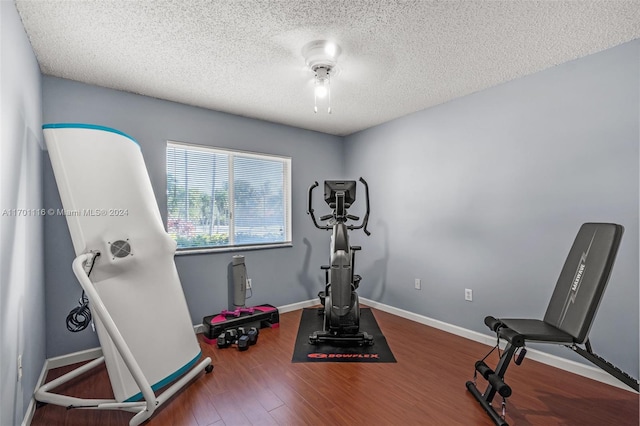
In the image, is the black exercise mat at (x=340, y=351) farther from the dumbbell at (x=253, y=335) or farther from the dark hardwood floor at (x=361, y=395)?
the dumbbell at (x=253, y=335)

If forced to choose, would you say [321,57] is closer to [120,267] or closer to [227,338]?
[120,267]

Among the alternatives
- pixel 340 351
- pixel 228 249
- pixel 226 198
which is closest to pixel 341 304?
pixel 340 351

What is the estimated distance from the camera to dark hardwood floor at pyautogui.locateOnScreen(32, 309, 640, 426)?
179 centimetres

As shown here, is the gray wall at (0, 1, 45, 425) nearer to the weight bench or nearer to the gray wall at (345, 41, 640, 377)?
the weight bench

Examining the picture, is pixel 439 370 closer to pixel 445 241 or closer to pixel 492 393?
pixel 492 393

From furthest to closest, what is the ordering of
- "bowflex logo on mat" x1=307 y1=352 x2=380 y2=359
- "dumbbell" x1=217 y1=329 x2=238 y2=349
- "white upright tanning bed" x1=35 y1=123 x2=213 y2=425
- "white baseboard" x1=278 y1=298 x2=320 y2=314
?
"white baseboard" x1=278 y1=298 x2=320 y2=314
"dumbbell" x1=217 y1=329 x2=238 y2=349
"bowflex logo on mat" x1=307 y1=352 x2=380 y2=359
"white upright tanning bed" x1=35 y1=123 x2=213 y2=425

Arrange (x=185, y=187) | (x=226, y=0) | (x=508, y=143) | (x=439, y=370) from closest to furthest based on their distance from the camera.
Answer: (x=226, y=0) → (x=439, y=370) → (x=508, y=143) → (x=185, y=187)

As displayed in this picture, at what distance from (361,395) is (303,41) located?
2.47m

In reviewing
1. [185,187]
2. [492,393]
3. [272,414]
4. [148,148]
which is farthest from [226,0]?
[492,393]

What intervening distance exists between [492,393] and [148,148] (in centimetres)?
347

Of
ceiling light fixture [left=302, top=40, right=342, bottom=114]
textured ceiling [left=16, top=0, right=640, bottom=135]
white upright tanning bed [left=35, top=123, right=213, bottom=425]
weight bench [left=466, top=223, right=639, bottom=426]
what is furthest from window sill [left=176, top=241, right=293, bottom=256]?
weight bench [left=466, top=223, right=639, bottom=426]

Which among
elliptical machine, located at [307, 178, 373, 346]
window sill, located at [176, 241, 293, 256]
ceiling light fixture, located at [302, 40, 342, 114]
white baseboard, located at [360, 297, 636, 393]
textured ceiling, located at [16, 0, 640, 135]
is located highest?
textured ceiling, located at [16, 0, 640, 135]

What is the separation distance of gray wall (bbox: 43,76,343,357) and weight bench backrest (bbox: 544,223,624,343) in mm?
2759

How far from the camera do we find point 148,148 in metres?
2.92
